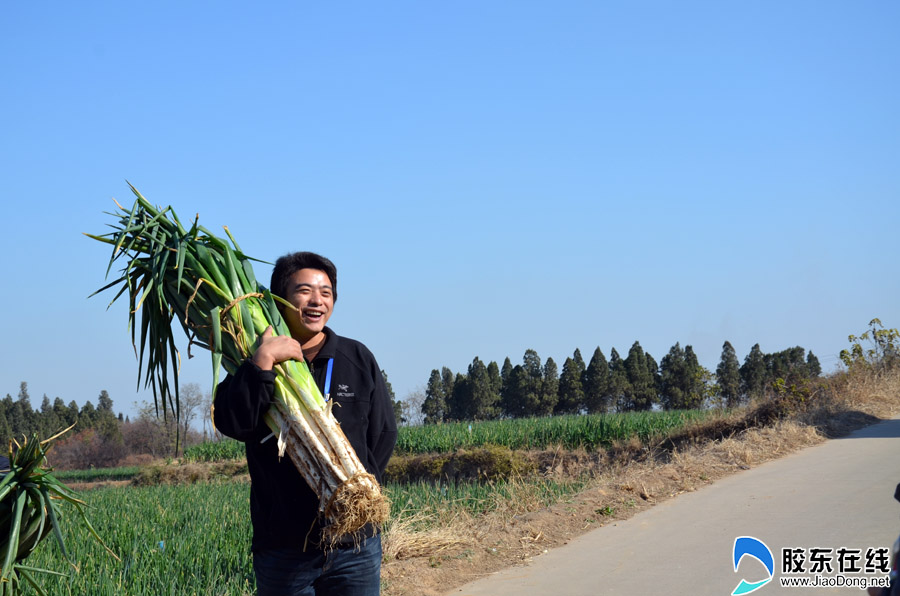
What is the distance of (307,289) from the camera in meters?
2.85

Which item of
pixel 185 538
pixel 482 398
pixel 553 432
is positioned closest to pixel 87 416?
pixel 482 398

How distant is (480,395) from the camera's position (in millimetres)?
42344

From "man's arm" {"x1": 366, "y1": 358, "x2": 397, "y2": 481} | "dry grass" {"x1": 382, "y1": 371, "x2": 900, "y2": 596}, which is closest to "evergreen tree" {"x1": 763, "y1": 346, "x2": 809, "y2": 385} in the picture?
"dry grass" {"x1": 382, "y1": 371, "x2": 900, "y2": 596}

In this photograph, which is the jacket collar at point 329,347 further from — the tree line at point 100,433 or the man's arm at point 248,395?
the tree line at point 100,433

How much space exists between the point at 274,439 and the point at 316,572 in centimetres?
48

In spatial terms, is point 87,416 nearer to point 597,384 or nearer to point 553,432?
point 597,384

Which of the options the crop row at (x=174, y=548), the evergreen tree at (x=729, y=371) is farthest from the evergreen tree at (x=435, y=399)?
the crop row at (x=174, y=548)

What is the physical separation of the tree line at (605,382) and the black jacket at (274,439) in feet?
105

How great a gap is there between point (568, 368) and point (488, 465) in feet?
72.0

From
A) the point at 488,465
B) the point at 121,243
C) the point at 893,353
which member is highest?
the point at 121,243

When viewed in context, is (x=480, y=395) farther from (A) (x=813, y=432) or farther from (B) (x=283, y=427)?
(B) (x=283, y=427)

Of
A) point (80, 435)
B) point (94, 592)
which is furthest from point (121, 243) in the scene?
point (80, 435)

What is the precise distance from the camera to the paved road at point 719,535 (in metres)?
4.86

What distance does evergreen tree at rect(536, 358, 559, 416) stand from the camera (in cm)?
3953
